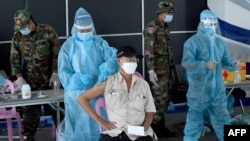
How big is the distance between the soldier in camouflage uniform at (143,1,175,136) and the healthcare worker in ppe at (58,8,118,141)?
48.0 inches

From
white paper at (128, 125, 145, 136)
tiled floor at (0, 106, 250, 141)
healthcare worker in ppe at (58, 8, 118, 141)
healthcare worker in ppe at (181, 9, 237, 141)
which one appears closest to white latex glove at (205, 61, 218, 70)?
healthcare worker in ppe at (181, 9, 237, 141)

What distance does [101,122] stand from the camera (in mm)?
3252

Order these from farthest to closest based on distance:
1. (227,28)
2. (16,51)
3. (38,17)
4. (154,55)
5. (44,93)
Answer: (227,28), (38,17), (154,55), (16,51), (44,93)

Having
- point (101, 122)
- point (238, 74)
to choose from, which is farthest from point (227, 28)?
point (101, 122)

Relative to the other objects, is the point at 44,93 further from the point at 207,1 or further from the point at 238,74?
the point at 207,1

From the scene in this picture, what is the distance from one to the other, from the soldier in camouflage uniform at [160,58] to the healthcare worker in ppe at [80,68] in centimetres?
122

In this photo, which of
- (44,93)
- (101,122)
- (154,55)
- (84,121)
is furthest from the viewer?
(154,55)

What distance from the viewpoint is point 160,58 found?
16.4 ft

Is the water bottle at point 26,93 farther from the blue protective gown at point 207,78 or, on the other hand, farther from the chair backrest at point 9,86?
the blue protective gown at point 207,78

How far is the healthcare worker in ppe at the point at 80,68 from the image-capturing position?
3.65 m

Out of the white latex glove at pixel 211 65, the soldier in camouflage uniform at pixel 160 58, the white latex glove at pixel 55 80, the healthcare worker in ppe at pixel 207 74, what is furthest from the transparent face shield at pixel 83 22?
the soldier in camouflage uniform at pixel 160 58

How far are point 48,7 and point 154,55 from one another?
4.86 feet

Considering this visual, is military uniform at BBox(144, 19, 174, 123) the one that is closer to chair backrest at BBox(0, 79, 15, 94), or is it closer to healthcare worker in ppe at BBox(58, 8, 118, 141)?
healthcare worker in ppe at BBox(58, 8, 118, 141)

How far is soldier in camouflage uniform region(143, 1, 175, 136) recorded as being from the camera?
4898 millimetres
